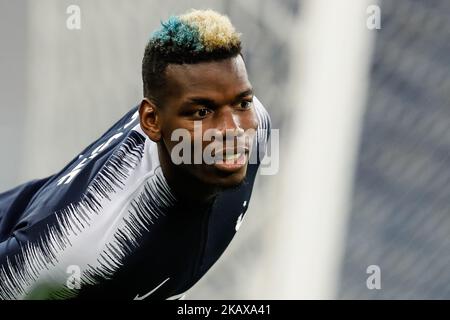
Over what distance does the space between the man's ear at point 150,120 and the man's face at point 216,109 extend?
25 mm

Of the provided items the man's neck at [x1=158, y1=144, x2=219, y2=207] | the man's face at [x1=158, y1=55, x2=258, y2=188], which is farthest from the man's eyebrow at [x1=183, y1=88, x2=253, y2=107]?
the man's neck at [x1=158, y1=144, x2=219, y2=207]

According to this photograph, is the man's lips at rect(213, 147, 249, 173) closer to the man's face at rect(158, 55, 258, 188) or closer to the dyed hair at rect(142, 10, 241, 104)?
the man's face at rect(158, 55, 258, 188)

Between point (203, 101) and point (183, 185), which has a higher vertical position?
point (203, 101)

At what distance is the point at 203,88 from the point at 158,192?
0.19 meters

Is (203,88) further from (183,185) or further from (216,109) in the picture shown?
(183,185)

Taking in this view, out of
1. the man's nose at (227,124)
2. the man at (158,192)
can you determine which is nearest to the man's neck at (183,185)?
the man at (158,192)

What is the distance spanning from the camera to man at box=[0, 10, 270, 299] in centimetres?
122

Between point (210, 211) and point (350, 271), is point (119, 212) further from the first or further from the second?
point (350, 271)

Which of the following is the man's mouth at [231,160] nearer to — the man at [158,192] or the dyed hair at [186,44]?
the man at [158,192]

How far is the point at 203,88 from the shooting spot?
47.5 inches

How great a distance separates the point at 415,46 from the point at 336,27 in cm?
16

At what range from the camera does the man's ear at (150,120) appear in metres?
1.27

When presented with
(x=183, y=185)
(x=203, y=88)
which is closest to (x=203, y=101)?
(x=203, y=88)

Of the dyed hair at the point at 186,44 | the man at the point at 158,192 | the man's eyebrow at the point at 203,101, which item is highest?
the dyed hair at the point at 186,44
